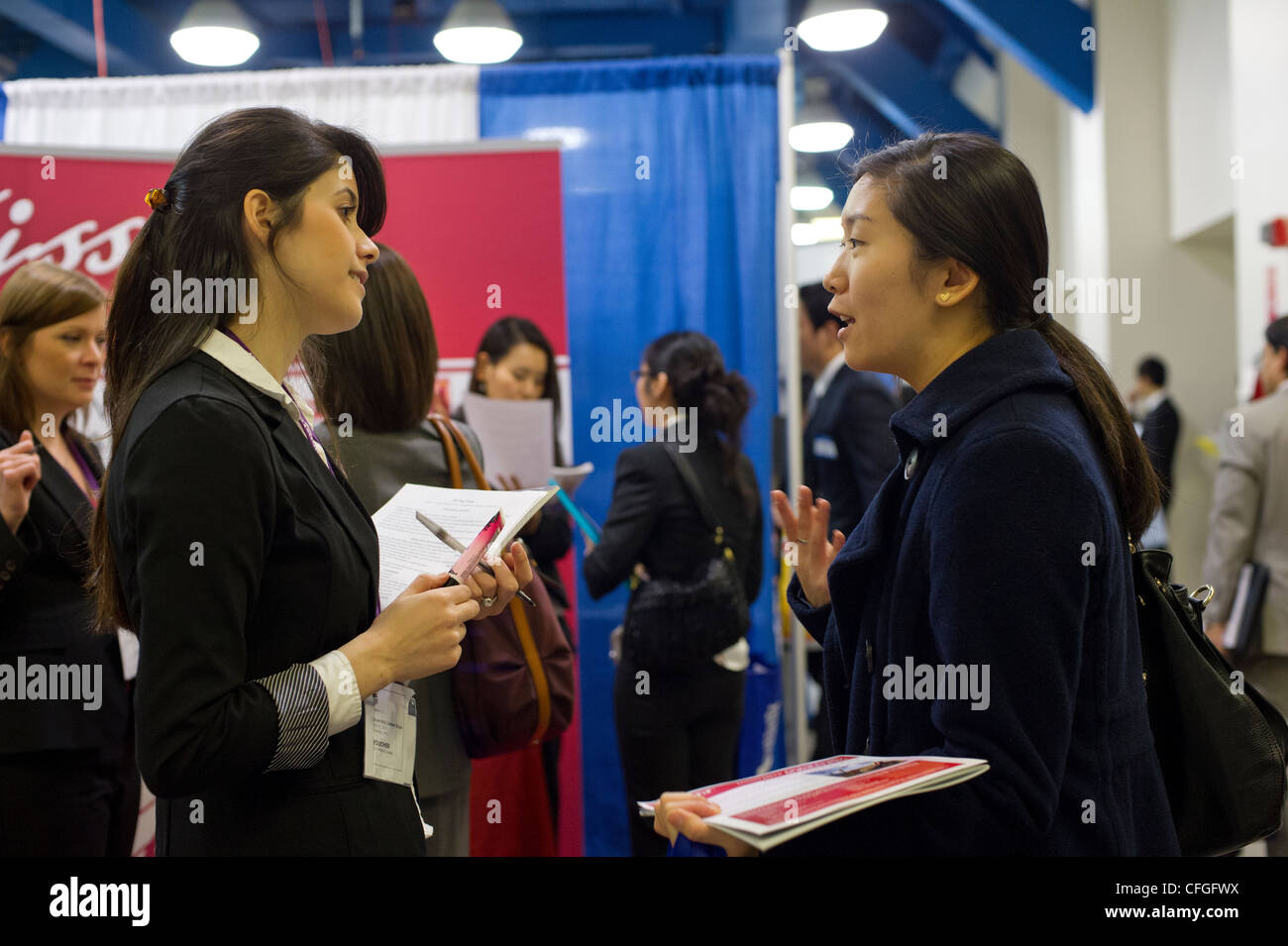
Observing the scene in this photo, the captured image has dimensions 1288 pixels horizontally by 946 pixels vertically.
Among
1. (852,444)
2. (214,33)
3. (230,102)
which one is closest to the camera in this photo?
(852,444)

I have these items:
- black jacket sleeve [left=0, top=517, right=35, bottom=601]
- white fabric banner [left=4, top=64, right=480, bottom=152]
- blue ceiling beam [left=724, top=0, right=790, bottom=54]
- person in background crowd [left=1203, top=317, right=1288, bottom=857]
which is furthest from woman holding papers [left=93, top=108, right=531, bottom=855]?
blue ceiling beam [left=724, top=0, right=790, bottom=54]

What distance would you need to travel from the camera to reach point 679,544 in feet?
10.4

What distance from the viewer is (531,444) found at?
3.36m

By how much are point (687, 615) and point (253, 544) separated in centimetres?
199

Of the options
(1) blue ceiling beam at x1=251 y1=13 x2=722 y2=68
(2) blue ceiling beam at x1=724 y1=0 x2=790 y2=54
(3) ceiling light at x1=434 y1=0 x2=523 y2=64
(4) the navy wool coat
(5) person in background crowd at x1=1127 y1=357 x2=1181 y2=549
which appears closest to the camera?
(4) the navy wool coat

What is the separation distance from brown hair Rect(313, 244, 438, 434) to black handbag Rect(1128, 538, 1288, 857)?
1.46 m

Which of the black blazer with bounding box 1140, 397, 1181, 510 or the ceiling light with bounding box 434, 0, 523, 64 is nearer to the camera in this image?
the black blazer with bounding box 1140, 397, 1181, 510

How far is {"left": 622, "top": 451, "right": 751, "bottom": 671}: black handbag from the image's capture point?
3092 millimetres

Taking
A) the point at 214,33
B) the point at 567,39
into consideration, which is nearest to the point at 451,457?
the point at 214,33

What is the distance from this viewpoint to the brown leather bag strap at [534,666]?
2.34 metres

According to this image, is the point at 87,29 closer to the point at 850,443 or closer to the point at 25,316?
the point at 25,316

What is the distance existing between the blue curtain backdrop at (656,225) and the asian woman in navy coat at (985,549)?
8.75 ft

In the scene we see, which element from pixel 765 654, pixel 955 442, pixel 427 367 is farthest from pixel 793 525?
pixel 765 654

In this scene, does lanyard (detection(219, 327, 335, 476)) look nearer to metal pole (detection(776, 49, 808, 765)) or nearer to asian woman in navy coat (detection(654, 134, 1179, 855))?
asian woman in navy coat (detection(654, 134, 1179, 855))
